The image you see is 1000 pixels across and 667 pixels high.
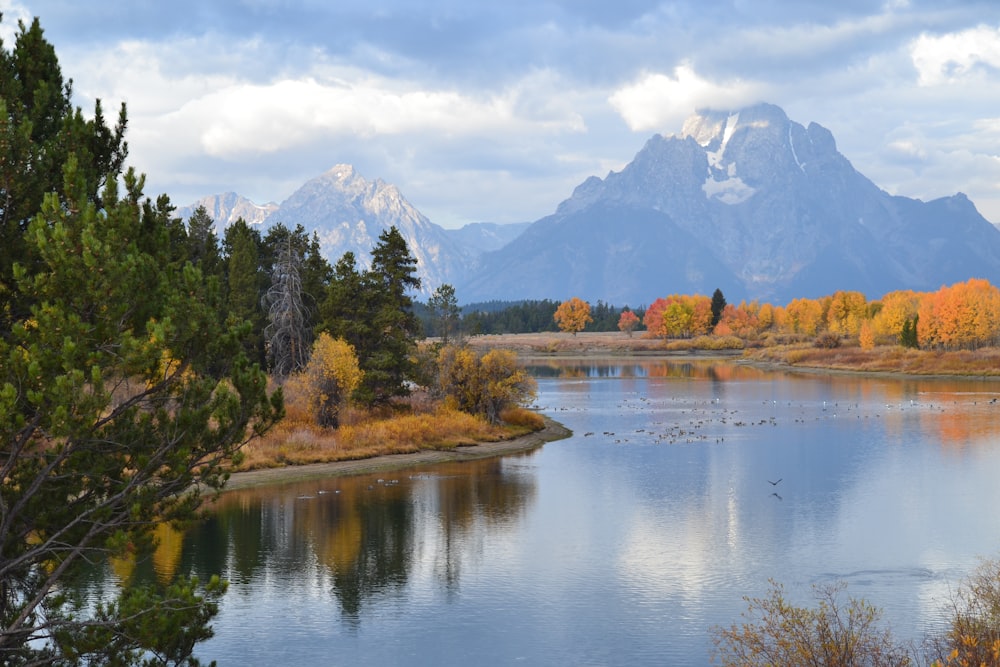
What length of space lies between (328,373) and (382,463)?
722 centimetres

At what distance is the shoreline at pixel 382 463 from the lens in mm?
55906

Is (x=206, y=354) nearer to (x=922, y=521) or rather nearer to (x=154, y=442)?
(x=154, y=442)

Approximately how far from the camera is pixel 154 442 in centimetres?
1831

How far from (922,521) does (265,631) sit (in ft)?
101

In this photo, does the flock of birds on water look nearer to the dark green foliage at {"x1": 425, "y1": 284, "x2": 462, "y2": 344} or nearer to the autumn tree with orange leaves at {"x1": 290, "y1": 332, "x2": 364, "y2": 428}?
the dark green foliage at {"x1": 425, "y1": 284, "x2": 462, "y2": 344}

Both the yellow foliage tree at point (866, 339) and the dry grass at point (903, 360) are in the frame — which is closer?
the dry grass at point (903, 360)

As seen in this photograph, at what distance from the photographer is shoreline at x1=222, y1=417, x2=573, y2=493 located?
55.9 meters

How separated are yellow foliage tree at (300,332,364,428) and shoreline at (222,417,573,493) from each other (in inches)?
213

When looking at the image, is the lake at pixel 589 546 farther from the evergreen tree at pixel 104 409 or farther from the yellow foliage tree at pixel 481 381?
the evergreen tree at pixel 104 409

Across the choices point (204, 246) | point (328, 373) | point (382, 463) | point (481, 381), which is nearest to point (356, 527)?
point (382, 463)

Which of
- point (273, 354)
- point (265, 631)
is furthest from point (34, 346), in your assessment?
point (273, 354)

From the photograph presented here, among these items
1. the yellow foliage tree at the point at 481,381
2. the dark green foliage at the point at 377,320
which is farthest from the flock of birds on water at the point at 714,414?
the dark green foliage at the point at 377,320

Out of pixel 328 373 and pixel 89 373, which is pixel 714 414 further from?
pixel 89 373

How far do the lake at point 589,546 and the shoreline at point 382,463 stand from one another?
1698 millimetres
